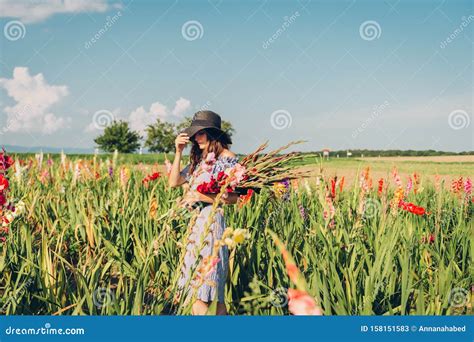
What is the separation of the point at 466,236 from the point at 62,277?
2593 mm

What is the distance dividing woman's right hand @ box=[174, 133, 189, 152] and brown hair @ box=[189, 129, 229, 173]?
23 cm

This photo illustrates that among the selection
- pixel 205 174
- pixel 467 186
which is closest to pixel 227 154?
pixel 205 174

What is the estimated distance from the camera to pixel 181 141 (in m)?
2.77

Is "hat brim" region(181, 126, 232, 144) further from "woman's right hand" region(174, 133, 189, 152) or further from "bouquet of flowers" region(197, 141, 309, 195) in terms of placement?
"bouquet of flowers" region(197, 141, 309, 195)

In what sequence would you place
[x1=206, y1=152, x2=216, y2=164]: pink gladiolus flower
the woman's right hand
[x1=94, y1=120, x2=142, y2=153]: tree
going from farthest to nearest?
[x1=94, y1=120, x2=142, y2=153]: tree, the woman's right hand, [x1=206, y1=152, x2=216, y2=164]: pink gladiolus flower

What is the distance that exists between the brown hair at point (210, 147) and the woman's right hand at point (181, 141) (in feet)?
0.75

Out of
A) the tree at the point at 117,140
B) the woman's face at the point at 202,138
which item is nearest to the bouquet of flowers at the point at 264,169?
the woman's face at the point at 202,138

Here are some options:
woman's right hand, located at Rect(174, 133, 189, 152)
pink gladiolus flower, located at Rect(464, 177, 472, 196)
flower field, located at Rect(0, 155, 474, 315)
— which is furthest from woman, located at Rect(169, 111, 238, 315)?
pink gladiolus flower, located at Rect(464, 177, 472, 196)

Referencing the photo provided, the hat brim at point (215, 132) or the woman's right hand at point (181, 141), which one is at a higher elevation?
the hat brim at point (215, 132)

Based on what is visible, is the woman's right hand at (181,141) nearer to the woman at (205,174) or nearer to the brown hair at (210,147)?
the woman at (205,174)

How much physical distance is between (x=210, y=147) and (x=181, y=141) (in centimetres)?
27

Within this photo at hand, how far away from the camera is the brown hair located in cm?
298

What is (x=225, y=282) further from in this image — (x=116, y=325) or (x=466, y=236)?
(x=466, y=236)

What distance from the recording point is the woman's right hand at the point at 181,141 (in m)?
2.76
